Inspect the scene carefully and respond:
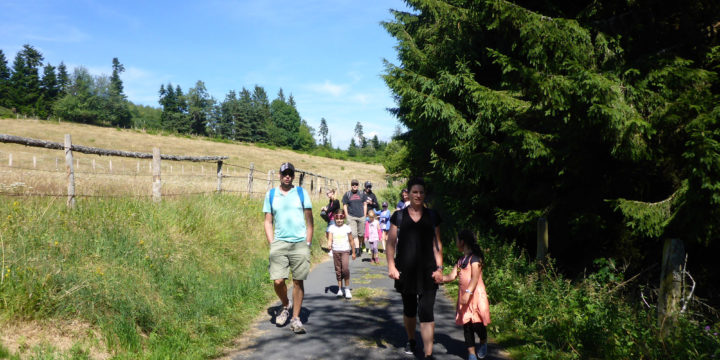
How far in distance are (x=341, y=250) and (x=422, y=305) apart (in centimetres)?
346

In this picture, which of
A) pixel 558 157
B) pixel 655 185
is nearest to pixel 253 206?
pixel 558 157

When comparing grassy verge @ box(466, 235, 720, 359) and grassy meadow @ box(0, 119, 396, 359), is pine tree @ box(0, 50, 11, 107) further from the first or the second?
grassy verge @ box(466, 235, 720, 359)

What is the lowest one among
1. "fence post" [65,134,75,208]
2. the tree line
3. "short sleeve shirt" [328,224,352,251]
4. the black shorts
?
the black shorts

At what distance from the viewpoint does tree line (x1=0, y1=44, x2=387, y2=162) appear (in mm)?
99375

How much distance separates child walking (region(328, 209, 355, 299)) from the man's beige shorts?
6.30 ft

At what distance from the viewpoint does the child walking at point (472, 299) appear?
4.68 metres

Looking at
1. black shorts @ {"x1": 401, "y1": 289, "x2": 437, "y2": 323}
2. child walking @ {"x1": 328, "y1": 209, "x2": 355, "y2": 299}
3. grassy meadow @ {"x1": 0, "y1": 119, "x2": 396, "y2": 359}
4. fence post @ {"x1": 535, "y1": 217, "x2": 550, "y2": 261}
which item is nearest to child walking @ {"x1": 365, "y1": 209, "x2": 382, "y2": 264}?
grassy meadow @ {"x1": 0, "y1": 119, "x2": 396, "y2": 359}

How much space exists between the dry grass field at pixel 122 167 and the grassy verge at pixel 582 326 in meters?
6.78

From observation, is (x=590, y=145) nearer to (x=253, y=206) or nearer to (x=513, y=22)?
(x=513, y=22)

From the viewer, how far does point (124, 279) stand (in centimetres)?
505

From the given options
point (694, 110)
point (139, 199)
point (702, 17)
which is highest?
point (702, 17)

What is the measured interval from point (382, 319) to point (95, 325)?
11.5ft

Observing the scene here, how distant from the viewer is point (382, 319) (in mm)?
6227

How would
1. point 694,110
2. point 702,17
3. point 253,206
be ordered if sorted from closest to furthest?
point 694,110 → point 702,17 → point 253,206
